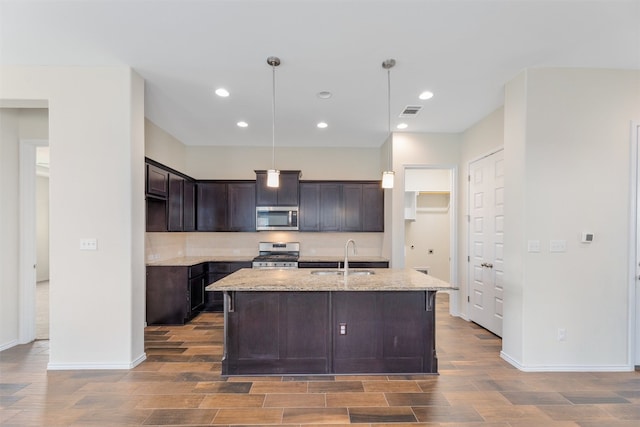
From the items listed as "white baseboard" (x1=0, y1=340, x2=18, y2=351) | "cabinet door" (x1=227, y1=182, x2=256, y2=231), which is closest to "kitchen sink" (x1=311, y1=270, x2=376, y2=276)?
"cabinet door" (x1=227, y1=182, x2=256, y2=231)

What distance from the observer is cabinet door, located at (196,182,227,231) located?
570 cm

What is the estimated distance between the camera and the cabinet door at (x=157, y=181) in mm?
4031

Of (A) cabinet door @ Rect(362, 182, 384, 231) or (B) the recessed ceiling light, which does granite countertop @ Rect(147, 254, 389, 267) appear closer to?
(A) cabinet door @ Rect(362, 182, 384, 231)

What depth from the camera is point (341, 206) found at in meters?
5.74

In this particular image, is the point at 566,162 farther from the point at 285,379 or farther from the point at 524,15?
the point at 285,379

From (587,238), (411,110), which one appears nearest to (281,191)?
(411,110)

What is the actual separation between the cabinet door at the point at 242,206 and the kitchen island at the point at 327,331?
281 cm

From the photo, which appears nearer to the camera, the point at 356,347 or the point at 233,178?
the point at 356,347

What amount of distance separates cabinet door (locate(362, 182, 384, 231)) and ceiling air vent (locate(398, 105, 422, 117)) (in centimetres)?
165

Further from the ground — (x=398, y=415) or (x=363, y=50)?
(x=363, y=50)

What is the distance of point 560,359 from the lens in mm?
3094

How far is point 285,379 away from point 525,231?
2699 millimetres

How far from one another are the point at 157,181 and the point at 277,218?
2.05 m

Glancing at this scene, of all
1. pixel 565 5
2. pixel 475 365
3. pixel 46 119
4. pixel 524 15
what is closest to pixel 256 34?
pixel 524 15
